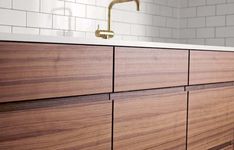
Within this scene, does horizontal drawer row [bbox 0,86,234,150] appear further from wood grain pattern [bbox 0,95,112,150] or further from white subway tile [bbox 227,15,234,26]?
white subway tile [bbox 227,15,234,26]

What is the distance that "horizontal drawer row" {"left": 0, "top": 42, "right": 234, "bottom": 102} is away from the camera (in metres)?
0.93

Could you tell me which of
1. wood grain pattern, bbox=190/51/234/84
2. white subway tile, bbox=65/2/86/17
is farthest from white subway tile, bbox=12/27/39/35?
wood grain pattern, bbox=190/51/234/84

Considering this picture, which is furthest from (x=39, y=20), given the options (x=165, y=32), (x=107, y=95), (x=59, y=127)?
(x=165, y=32)

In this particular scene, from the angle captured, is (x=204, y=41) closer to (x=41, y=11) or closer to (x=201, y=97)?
(x=201, y=97)

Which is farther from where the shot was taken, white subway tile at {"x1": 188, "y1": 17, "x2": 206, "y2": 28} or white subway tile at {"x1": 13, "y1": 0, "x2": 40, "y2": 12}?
white subway tile at {"x1": 188, "y1": 17, "x2": 206, "y2": 28}

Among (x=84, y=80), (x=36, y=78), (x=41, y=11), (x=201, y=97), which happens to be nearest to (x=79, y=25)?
(x=41, y=11)

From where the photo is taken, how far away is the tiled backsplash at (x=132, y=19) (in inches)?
67.9

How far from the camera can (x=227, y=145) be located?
196 centimetres

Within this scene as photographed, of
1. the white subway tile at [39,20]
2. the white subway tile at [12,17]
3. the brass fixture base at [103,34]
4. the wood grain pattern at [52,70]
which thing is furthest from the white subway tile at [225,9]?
the wood grain pattern at [52,70]

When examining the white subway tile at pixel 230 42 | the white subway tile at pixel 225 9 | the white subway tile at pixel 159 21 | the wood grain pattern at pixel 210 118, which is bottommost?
the wood grain pattern at pixel 210 118

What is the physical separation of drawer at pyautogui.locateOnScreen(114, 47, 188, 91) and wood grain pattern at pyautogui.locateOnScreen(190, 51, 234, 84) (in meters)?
0.08

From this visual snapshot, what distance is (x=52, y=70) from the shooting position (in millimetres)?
1020

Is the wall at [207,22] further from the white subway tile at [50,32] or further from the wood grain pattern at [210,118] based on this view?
the white subway tile at [50,32]

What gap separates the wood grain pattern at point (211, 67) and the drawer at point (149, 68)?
0.08m
